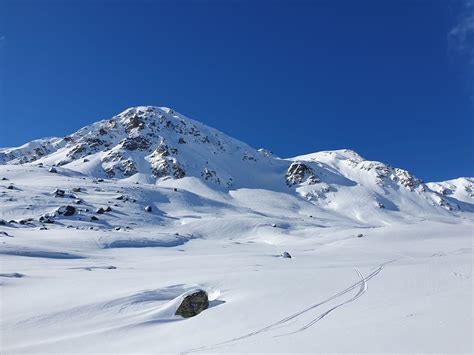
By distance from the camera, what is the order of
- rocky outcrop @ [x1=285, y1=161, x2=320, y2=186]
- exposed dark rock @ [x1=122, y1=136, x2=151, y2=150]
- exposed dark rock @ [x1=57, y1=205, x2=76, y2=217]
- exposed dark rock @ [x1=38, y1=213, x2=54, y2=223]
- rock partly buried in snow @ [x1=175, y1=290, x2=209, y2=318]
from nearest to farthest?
rock partly buried in snow @ [x1=175, y1=290, x2=209, y2=318], exposed dark rock @ [x1=38, y1=213, x2=54, y2=223], exposed dark rock @ [x1=57, y1=205, x2=76, y2=217], exposed dark rock @ [x1=122, y1=136, x2=151, y2=150], rocky outcrop @ [x1=285, y1=161, x2=320, y2=186]

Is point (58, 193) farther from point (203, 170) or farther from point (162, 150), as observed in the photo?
point (162, 150)

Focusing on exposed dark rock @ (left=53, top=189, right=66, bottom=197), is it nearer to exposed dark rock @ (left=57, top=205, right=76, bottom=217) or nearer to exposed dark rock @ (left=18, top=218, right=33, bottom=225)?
exposed dark rock @ (left=57, top=205, right=76, bottom=217)

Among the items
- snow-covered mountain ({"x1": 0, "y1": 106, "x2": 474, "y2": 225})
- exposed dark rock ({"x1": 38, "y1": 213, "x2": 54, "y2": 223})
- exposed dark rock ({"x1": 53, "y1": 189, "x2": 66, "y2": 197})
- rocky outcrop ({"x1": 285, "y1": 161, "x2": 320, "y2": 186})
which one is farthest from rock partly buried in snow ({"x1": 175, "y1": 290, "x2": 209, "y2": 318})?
rocky outcrop ({"x1": 285, "y1": 161, "x2": 320, "y2": 186})

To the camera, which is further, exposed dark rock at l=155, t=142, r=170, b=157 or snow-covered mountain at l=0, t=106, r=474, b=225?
exposed dark rock at l=155, t=142, r=170, b=157

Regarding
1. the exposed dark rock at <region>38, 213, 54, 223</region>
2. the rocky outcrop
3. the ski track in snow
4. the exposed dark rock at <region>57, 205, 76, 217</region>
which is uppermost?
the rocky outcrop

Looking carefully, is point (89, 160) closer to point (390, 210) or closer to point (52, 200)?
point (52, 200)

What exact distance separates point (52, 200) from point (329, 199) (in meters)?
121

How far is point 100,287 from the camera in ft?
58.3

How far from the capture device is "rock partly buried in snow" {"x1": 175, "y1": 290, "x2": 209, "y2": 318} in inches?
589

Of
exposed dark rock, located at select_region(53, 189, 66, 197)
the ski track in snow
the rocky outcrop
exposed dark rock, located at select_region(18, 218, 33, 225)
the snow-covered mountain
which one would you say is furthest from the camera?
the rocky outcrop

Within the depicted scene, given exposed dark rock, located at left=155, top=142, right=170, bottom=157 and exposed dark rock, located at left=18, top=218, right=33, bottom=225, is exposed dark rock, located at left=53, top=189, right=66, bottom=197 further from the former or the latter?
exposed dark rock, located at left=155, top=142, right=170, bottom=157

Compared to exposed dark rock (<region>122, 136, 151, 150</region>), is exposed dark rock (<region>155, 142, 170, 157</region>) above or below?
below

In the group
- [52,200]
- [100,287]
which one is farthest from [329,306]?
[52,200]

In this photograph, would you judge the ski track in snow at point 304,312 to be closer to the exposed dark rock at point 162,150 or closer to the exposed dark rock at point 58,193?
the exposed dark rock at point 58,193
